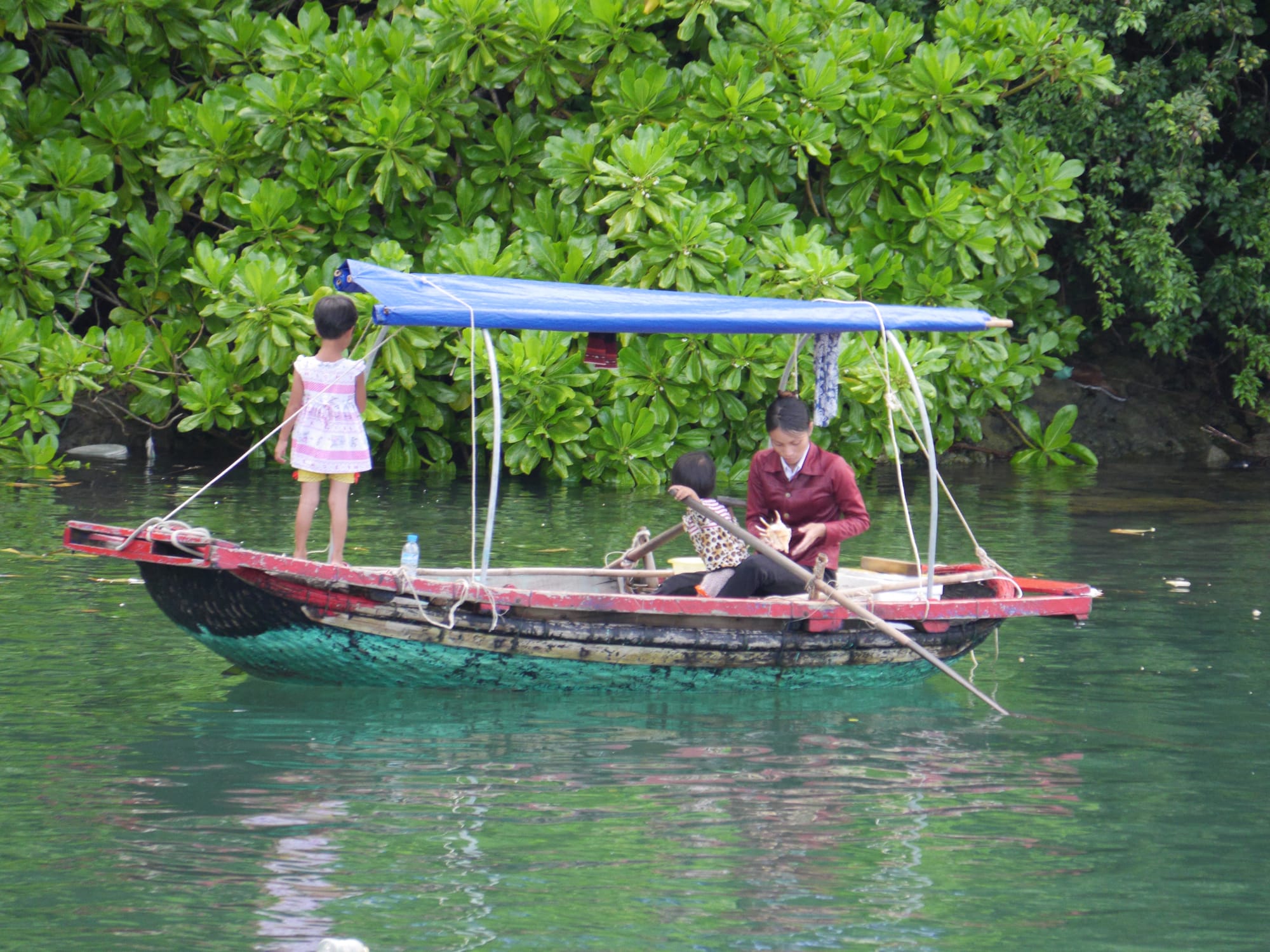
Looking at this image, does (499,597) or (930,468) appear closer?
(499,597)

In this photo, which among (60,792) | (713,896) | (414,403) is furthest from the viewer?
(414,403)

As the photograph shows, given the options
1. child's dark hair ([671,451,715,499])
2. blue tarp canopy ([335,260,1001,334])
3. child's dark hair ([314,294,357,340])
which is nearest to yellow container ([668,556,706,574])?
child's dark hair ([671,451,715,499])

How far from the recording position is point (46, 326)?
13.6m

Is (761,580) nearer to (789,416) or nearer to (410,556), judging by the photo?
(789,416)

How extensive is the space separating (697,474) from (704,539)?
36cm

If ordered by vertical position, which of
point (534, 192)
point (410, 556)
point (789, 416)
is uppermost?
point (534, 192)

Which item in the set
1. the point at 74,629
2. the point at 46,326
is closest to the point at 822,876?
the point at 74,629

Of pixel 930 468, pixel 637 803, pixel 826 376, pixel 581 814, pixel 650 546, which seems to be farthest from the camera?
pixel 650 546

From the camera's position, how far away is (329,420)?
706 centimetres

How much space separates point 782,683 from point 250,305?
7.40 m

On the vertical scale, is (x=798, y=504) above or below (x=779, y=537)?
above

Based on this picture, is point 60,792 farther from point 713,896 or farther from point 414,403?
point 414,403

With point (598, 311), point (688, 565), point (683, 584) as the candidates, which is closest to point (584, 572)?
point (688, 565)

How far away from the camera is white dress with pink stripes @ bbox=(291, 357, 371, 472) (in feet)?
22.9
